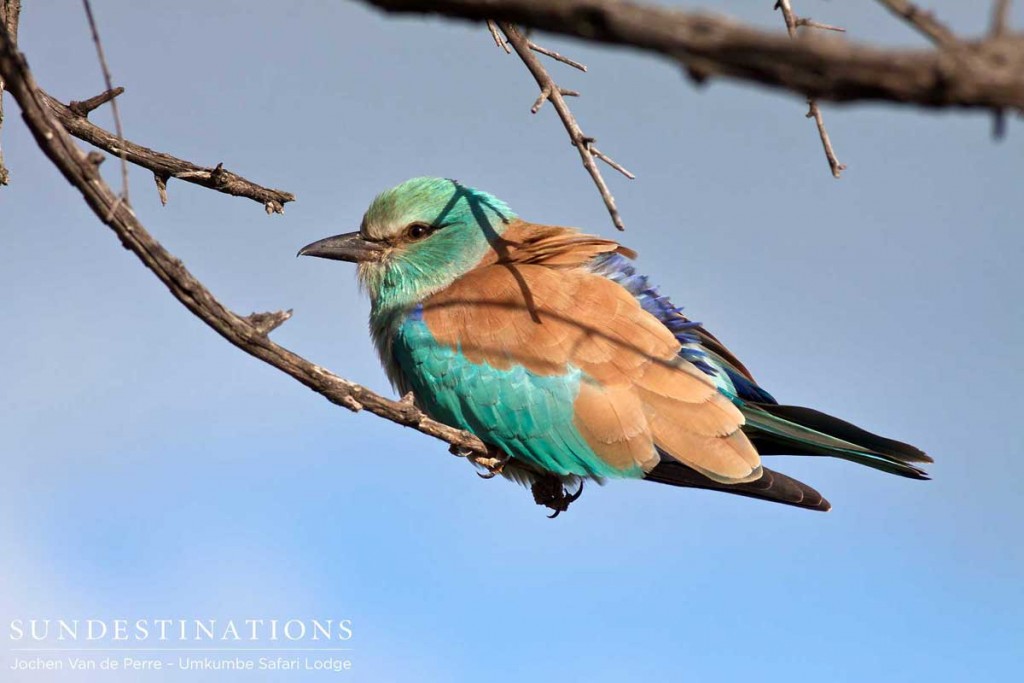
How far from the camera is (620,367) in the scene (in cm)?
469

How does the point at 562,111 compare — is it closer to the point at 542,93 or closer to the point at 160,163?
the point at 542,93

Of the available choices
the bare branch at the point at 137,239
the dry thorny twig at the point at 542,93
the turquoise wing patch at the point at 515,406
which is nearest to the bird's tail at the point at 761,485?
the turquoise wing patch at the point at 515,406

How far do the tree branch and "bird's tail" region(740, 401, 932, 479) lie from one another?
3334 mm

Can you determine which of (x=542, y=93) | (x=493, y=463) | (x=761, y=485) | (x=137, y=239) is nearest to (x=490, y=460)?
(x=493, y=463)

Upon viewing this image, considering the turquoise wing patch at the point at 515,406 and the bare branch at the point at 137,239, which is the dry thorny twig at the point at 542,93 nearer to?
the bare branch at the point at 137,239

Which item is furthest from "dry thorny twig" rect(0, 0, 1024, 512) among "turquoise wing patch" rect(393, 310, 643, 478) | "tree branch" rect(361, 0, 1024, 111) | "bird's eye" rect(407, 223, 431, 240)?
"bird's eye" rect(407, 223, 431, 240)

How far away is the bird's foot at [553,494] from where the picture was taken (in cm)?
509

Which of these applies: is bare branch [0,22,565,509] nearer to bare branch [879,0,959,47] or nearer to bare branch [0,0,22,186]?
bare branch [0,0,22,186]

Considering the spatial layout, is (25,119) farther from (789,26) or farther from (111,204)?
(789,26)

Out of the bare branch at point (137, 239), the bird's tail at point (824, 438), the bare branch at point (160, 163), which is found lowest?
the bare branch at point (137, 239)

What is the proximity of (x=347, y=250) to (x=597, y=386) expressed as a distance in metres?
1.57

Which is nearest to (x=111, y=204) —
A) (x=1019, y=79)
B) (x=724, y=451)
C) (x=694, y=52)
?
(x=694, y=52)

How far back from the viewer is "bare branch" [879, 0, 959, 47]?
5.68ft

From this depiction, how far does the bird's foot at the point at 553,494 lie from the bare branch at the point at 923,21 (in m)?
3.41
